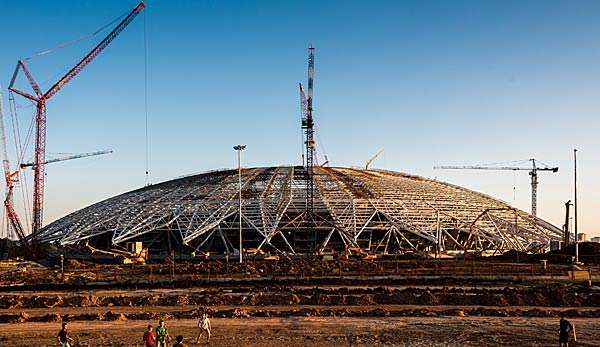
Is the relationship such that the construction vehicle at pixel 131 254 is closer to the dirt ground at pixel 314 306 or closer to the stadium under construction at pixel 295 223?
the stadium under construction at pixel 295 223

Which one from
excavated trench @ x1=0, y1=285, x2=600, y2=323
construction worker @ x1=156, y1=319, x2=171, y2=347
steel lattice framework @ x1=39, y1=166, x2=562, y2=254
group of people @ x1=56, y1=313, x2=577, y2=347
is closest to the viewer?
group of people @ x1=56, y1=313, x2=577, y2=347

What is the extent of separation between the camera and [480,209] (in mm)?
81125

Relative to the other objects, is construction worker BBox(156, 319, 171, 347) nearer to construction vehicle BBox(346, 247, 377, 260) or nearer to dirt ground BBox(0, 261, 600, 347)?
dirt ground BBox(0, 261, 600, 347)

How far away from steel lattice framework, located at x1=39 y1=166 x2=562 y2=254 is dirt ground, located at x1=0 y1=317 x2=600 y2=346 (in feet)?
112

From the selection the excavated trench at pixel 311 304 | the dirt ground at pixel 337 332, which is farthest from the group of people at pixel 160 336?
the excavated trench at pixel 311 304

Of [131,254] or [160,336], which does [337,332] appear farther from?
[131,254]

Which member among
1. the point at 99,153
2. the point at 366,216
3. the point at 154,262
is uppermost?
the point at 99,153

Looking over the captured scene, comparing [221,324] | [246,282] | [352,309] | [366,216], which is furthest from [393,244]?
[221,324]

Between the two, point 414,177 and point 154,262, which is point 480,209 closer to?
point 414,177

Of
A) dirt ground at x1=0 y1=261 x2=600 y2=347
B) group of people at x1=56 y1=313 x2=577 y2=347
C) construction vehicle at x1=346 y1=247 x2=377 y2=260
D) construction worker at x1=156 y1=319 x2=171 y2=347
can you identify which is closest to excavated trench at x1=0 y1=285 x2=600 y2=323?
dirt ground at x1=0 y1=261 x2=600 y2=347

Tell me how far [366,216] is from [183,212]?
18.9 metres

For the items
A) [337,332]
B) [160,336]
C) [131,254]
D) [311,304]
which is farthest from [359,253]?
[160,336]

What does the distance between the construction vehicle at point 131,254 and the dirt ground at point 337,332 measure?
35.3 metres

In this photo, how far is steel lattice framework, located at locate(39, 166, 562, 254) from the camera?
68500 mm
